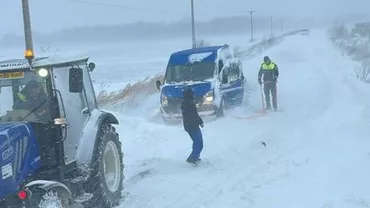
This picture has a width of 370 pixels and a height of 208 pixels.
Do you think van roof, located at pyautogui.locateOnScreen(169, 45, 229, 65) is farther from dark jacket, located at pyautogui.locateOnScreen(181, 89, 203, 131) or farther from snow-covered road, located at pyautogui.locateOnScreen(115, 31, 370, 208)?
dark jacket, located at pyautogui.locateOnScreen(181, 89, 203, 131)

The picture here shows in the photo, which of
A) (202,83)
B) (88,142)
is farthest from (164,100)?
(88,142)

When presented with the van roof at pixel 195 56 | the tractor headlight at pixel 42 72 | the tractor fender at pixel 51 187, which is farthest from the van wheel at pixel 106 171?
the van roof at pixel 195 56

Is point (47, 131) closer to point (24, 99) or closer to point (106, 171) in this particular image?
point (24, 99)

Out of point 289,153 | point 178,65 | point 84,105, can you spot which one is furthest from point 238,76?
point 84,105

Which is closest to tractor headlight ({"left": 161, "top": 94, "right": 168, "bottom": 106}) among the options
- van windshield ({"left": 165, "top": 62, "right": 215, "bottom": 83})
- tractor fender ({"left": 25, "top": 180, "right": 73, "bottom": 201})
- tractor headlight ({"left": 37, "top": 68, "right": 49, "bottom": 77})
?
van windshield ({"left": 165, "top": 62, "right": 215, "bottom": 83})

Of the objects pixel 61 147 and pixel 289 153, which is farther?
pixel 289 153

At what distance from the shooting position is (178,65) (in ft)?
55.8

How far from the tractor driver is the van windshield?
10.4 meters

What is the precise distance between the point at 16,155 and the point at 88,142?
142cm

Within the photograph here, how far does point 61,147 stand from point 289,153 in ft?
18.1

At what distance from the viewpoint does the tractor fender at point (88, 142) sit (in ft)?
Answer: 22.1

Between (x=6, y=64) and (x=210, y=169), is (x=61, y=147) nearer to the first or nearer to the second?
(x=6, y=64)

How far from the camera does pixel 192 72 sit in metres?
16.7

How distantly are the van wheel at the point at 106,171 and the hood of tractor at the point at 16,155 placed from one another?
0.96 meters
